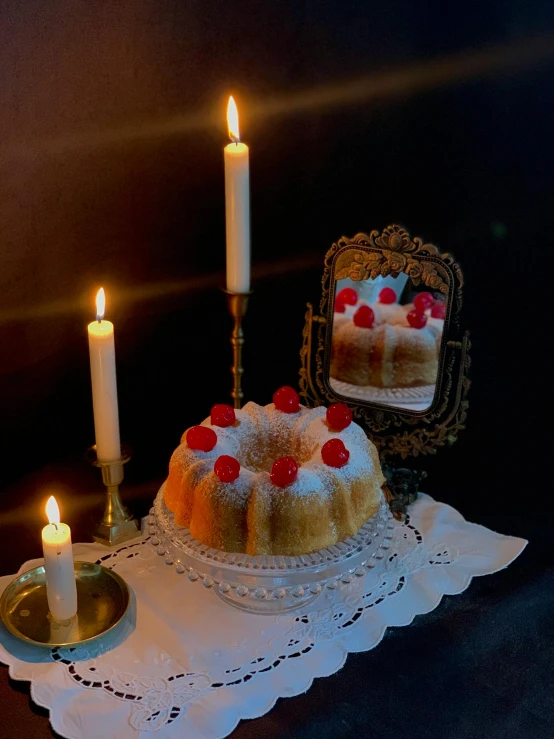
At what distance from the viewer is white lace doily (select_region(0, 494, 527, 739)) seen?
111 cm

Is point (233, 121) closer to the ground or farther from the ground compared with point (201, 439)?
farther from the ground

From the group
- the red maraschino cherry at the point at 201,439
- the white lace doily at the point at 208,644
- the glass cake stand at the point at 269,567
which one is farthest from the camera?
the red maraschino cherry at the point at 201,439

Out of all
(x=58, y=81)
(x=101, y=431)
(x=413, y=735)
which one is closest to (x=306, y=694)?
(x=413, y=735)

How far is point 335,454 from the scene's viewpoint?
1.29m

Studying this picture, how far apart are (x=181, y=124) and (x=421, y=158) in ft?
1.45

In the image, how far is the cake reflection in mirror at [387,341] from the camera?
1.47 metres

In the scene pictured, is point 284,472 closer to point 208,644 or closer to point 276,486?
point 276,486

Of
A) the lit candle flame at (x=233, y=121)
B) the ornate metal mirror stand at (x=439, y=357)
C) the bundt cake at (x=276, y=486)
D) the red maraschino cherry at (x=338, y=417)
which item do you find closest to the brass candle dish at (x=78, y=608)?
the bundt cake at (x=276, y=486)

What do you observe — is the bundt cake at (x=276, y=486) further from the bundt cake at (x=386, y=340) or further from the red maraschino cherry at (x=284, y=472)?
the bundt cake at (x=386, y=340)

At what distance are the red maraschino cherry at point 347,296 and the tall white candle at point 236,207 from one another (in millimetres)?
171

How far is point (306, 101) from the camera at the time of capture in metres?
1.52

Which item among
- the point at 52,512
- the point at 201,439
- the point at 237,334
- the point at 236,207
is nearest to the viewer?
the point at 52,512

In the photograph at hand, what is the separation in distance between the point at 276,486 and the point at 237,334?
1.34 ft

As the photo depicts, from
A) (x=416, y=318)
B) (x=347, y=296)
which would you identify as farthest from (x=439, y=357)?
(x=347, y=296)
